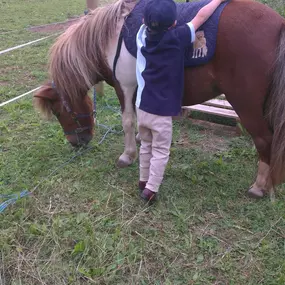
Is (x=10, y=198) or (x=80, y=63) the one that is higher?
(x=80, y=63)

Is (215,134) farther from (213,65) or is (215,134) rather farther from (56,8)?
(56,8)

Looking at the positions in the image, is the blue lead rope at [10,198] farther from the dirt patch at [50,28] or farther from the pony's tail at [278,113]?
the dirt patch at [50,28]

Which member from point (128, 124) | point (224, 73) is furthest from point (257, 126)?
point (128, 124)

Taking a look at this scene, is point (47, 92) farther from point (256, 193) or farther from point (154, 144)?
point (256, 193)

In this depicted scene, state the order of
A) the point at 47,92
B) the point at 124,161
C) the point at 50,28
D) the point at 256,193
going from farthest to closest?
the point at 50,28 < the point at 124,161 < the point at 47,92 < the point at 256,193

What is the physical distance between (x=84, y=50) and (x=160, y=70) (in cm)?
85

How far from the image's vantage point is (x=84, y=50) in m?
2.85

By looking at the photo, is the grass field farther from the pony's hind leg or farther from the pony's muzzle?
the pony's hind leg

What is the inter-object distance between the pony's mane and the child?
16.8 inches

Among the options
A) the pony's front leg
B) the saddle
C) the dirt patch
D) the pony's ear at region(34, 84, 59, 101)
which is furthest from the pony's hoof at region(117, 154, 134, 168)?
the dirt patch

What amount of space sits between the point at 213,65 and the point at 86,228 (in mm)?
1494

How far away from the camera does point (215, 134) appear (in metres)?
3.83

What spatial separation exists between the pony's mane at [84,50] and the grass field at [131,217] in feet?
2.71

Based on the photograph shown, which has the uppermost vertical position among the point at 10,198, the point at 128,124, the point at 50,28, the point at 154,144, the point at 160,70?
the point at 160,70
